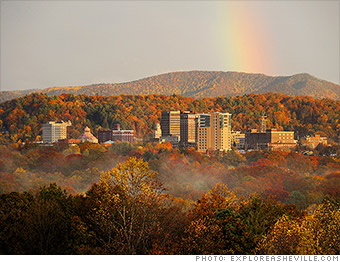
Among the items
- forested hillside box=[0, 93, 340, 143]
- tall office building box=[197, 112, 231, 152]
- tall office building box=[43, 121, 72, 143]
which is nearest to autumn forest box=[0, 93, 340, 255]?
forested hillside box=[0, 93, 340, 143]

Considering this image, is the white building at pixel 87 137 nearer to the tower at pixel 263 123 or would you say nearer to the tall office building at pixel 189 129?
the tall office building at pixel 189 129

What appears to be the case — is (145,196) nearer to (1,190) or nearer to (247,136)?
(1,190)

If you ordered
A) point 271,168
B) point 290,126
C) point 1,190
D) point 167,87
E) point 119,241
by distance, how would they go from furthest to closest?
point 167,87, point 290,126, point 271,168, point 1,190, point 119,241

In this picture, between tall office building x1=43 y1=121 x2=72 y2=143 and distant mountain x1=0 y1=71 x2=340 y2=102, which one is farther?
distant mountain x1=0 y1=71 x2=340 y2=102

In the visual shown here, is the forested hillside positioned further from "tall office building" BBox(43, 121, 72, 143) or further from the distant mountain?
the distant mountain

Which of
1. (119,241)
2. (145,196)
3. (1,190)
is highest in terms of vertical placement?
(145,196)

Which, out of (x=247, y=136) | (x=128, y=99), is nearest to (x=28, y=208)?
(x=247, y=136)
